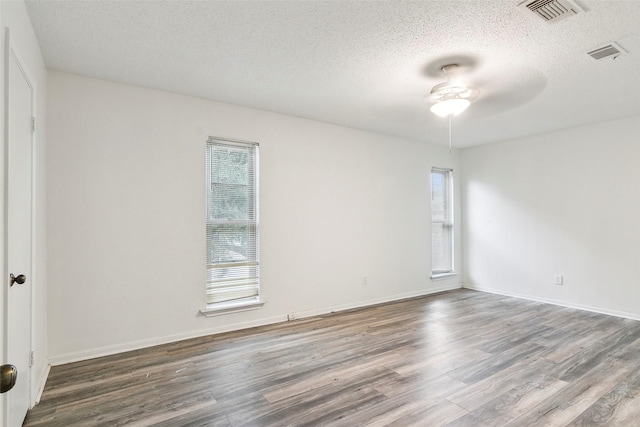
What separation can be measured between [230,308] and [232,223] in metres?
0.96

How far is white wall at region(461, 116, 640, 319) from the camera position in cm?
432

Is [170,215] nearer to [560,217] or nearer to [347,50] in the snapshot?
[347,50]

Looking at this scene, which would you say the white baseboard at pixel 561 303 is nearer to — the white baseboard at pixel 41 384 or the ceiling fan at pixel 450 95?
the ceiling fan at pixel 450 95

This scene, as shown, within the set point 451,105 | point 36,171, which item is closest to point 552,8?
point 451,105

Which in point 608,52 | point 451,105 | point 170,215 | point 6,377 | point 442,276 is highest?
point 608,52

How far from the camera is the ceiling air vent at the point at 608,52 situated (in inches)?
99.5

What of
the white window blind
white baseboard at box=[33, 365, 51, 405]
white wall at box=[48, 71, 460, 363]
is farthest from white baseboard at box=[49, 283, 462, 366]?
the white window blind

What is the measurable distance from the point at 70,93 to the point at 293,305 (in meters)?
3.20

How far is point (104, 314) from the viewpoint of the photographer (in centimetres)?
311

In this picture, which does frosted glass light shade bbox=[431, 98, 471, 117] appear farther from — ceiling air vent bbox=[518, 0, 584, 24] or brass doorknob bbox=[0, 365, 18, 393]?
brass doorknob bbox=[0, 365, 18, 393]

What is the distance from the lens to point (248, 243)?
398cm

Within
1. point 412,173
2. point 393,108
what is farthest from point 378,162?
point 393,108

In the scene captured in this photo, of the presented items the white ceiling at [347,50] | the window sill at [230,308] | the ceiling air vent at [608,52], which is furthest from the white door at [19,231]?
the ceiling air vent at [608,52]

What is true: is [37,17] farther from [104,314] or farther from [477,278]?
[477,278]
